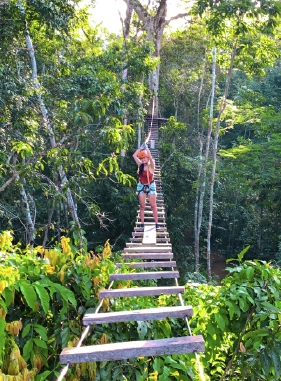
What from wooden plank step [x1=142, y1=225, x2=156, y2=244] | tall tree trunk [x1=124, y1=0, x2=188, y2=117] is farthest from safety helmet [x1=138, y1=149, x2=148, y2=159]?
tall tree trunk [x1=124, y1=0, x2=188, y2=117]

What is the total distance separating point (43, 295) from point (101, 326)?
30cm

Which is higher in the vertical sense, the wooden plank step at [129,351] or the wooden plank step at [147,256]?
the wooden plank step at [129,351]

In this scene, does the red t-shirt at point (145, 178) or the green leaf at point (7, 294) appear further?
the red t-shirt at point (145, 178)

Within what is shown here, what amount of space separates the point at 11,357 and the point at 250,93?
29.2 ft

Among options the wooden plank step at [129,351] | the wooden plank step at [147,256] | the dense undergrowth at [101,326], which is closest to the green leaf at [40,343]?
the dense undergrowth at [101,326]

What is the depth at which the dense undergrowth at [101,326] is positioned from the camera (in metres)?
1.40

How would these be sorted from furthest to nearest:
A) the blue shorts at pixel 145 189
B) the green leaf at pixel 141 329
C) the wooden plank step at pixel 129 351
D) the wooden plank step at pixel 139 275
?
the blue shorts at pixel 145 189, the wooden plank step at pixel 139 275, the green leaf at pixel 141 329, the wooden plank step at pixel 129 351

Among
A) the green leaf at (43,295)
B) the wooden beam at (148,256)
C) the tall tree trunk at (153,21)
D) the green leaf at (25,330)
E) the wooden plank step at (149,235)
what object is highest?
the tall tree trunk at (153,21)

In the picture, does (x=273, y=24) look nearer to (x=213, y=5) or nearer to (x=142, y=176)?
(x=213, y=5)

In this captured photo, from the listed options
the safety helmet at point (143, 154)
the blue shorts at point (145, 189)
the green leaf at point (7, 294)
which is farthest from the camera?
the blue shorts at point (145, 189)

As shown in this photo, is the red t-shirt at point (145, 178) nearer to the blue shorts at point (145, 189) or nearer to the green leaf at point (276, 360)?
the blue shorts at point (145, 189)

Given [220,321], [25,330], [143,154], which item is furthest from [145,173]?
[25,330]

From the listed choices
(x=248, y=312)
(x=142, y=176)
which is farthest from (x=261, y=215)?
(x=248, y=312)

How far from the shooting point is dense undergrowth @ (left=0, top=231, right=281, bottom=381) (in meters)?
1.40
